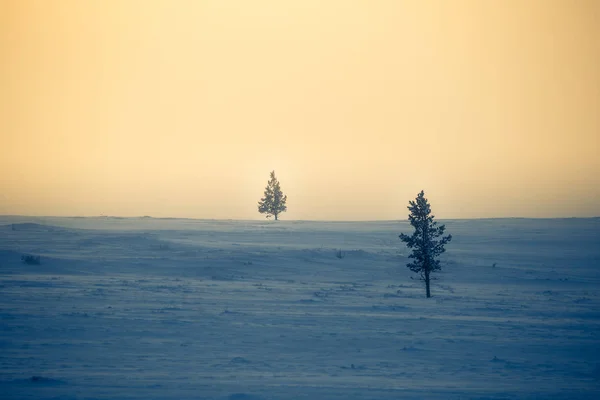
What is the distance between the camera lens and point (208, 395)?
1644cm

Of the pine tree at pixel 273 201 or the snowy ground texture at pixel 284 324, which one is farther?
the pine tree at pixel 273 201

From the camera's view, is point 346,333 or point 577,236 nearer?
point 346,333

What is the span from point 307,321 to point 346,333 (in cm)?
225

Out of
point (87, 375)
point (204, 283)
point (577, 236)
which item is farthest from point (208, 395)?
point (577, 236)

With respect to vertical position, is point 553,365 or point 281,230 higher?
point 281,230

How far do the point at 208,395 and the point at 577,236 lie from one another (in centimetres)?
5846

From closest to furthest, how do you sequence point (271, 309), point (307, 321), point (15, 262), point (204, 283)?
point (307, 321) < point (271, 309) < point (204, 283) < point (15, 262)

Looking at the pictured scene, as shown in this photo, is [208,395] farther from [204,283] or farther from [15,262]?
[15,262]

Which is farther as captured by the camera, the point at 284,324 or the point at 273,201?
the point at 273,201

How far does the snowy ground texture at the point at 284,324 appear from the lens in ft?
58.4

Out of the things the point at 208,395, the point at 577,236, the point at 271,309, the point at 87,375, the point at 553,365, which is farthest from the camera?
the point at 577,236

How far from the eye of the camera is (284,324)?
2552 cm

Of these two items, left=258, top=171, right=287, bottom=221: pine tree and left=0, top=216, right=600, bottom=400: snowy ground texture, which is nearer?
left=0, top=216, right=600, bottom=400: snowy ground texture

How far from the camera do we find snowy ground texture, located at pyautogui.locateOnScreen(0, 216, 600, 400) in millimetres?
17797
